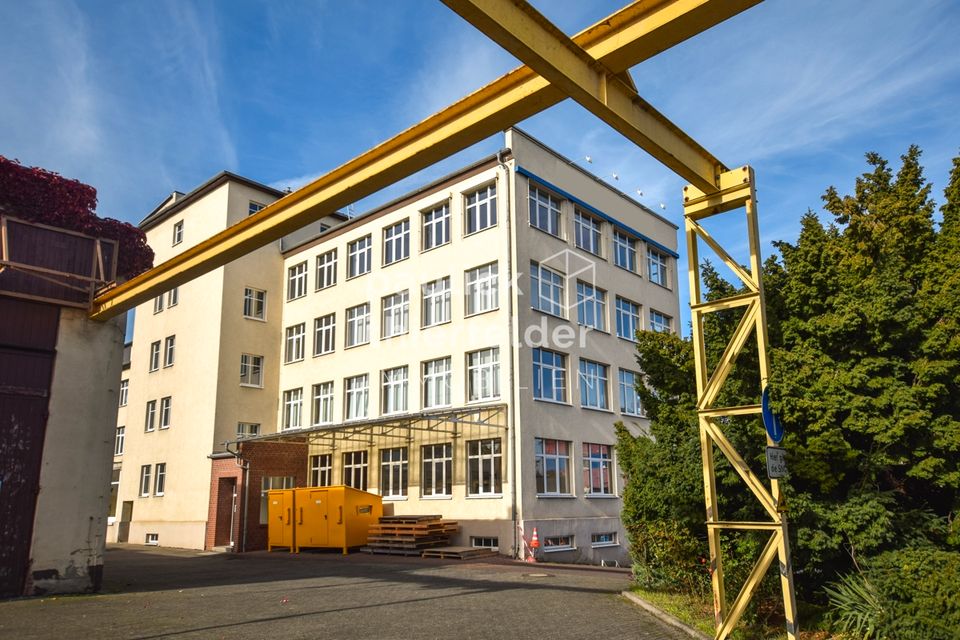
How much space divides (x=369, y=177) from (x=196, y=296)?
24778mm

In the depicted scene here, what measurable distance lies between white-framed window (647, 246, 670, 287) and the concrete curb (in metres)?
21.5

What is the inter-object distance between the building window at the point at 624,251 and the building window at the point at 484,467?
32.1 feet

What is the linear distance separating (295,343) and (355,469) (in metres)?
7.10

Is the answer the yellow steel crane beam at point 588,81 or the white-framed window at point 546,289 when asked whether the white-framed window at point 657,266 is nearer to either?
the white-framed window at point 546,289

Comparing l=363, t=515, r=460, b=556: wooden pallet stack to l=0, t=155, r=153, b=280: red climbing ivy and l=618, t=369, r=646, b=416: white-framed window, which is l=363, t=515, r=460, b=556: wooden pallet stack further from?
l=0, t=155, r=153, b=280: red climbing ivy

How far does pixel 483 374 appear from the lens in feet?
80.7

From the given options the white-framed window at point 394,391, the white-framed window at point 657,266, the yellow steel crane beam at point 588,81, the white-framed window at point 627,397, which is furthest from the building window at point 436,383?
the yellow steel crane beam at point 588,81

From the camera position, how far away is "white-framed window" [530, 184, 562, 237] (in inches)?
1012

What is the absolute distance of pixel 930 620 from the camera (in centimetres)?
735

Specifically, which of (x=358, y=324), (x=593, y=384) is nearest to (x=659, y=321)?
(x=593, y=384)

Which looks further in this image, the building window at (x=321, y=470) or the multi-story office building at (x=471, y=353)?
the building window at (x=321, y=470)

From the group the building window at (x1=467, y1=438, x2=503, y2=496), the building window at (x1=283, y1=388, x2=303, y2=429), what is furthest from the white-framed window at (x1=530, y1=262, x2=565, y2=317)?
the building window at (x1=283, y1=388, x2=303, y2=429)

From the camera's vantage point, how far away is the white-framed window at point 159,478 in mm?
32250

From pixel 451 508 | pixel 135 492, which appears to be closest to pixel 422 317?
pixel 451 508
